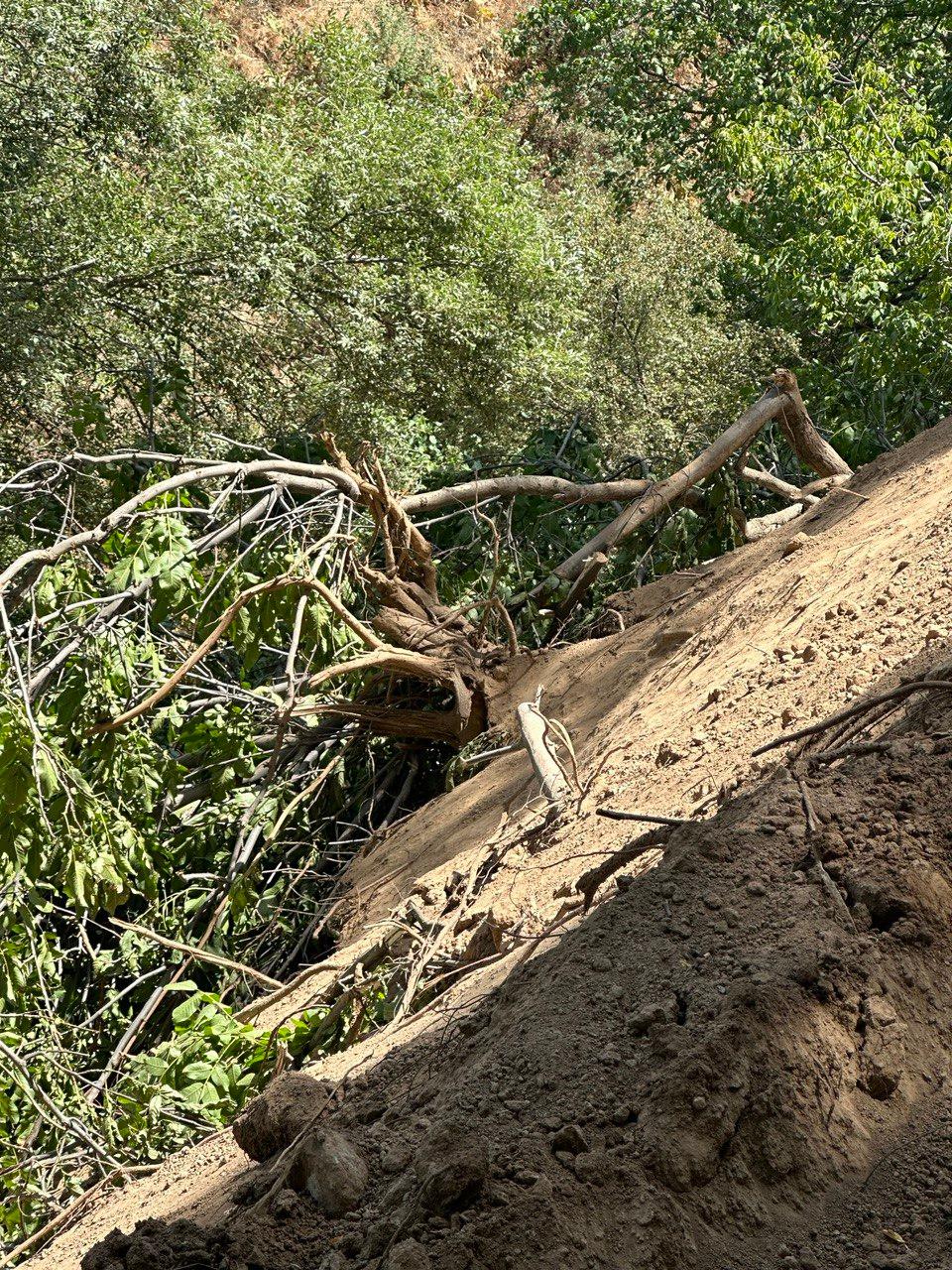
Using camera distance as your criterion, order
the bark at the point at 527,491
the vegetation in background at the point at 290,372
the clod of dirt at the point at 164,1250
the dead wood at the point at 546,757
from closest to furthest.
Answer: the clod of dirt at the point at 164,1250, the dead wood at the point at 546,757, the vegetation in background at the point at 290,372, the bark at the point at 527,491

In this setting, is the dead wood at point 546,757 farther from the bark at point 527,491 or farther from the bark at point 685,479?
the bark at point 685,479

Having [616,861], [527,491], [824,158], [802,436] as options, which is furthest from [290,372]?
[616,861]

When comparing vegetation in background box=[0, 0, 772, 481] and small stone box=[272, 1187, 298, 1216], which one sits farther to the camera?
vegetation in background box=[0, 0, 772, 481]

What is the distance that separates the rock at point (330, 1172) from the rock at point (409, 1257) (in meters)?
0.34

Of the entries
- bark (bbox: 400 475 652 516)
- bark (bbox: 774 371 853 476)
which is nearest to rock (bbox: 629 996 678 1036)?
bark (bbox: 400 475 652 516)

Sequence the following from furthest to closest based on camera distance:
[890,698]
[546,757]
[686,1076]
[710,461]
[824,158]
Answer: [824,158]
[710,461]
[546,757]
[890,698]
[686,1076]

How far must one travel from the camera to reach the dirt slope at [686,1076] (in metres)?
1.75

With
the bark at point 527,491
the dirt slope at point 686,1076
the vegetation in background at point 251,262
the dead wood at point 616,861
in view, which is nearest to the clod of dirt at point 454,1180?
the dirt slope at point 686,1076

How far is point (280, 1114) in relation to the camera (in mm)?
2391

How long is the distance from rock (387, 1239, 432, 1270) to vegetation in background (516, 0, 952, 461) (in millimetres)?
6870

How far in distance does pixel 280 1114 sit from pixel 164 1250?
453mm

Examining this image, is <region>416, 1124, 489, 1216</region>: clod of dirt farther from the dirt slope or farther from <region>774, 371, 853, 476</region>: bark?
<region>774, 371, 853, 476</region>: bark

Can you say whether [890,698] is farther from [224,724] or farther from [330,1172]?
[224,724]

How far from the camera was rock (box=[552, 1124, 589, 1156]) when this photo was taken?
6.14 ft
